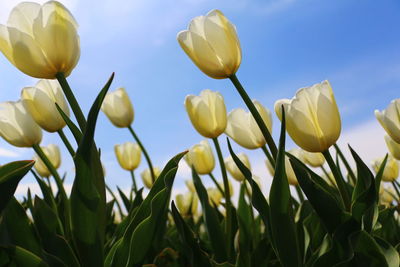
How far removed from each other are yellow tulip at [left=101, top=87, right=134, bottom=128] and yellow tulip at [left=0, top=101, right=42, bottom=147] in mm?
889

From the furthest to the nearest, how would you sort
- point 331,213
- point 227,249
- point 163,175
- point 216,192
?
point 216,192, point 227,249, point 163,175, point 331,213

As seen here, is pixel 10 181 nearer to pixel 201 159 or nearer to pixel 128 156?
pixel 201 159

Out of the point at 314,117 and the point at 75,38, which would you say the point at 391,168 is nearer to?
the point at 314,117

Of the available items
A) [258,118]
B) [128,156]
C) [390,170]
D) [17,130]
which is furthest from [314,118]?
[128,156]

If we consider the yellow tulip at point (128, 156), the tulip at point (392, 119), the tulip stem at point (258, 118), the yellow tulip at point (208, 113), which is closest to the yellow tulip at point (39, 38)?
the tulip stem at point (258, 118)

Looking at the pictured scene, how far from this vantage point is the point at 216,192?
419 centimetres

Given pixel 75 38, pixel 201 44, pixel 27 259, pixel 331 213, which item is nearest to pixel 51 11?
pixel 75 38

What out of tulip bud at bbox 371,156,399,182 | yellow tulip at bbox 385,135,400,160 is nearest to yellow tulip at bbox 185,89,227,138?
yellow tulip at bbox 385,135,400,160

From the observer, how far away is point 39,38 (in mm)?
1188

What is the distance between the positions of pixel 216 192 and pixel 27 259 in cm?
329

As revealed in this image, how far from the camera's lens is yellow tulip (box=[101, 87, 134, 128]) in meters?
2.68

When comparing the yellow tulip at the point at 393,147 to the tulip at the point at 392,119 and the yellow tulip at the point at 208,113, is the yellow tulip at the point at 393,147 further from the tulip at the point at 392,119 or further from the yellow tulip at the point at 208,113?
the yellow tulip at the point at 208,113

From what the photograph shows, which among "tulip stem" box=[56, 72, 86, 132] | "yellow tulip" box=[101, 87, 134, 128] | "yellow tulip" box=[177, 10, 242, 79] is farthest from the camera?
"yellow tulip" box=[101, 87, 134, 128]

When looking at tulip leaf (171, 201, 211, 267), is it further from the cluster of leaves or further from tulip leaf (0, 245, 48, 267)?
tulip leaf (0, 245, 48, 267)
